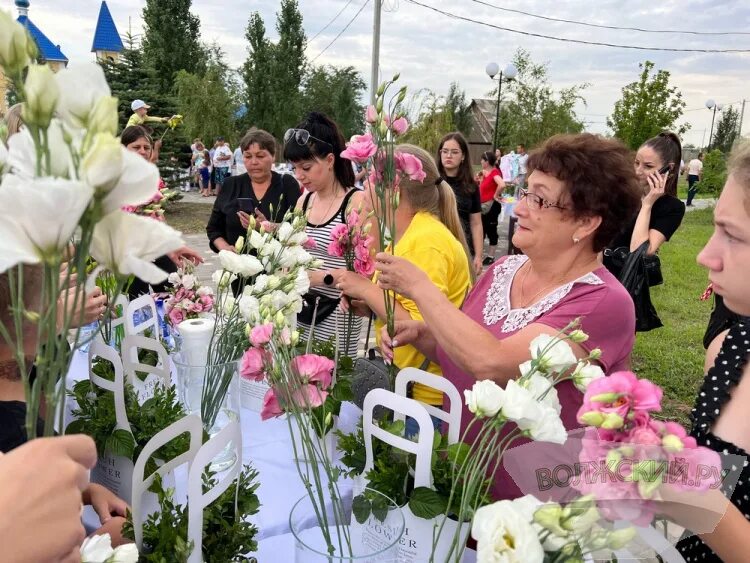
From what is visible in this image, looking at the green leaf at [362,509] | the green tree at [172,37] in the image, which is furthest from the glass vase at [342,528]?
the green tree at [172,37]

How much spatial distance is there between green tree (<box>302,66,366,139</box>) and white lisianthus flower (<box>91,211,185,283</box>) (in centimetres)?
2781

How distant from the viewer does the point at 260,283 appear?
1182 millimetres

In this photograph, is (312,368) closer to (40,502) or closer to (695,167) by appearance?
(40,502)

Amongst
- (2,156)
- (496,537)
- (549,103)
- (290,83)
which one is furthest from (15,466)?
(290,83)

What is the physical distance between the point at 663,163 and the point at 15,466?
3.76 meters

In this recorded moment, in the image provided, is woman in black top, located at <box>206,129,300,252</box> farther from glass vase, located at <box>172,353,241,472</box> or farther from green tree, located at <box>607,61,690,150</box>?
green tree, located at <box>607,61,690,150</box>

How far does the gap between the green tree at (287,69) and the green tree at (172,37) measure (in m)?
3.68

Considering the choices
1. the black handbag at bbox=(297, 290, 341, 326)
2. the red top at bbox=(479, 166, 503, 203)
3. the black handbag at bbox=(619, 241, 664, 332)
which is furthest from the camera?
the red top at bbox=(479, 166, 503, 203)

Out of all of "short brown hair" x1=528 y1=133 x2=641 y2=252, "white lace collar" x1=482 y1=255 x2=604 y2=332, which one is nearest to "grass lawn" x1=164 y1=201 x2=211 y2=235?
"white lace collar" x1=482 y1=255 x2=604 y2=332

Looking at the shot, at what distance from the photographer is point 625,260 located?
3459 millimetres

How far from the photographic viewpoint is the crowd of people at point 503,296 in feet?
1.68

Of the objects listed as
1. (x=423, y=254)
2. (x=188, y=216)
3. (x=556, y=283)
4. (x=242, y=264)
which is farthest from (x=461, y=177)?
(x=188, y=216)

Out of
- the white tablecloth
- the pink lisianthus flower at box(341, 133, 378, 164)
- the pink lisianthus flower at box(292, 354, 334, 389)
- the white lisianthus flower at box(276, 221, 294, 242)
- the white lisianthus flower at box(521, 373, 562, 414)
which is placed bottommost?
the white tablecloth

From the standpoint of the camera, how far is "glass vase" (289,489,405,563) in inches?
33.5
